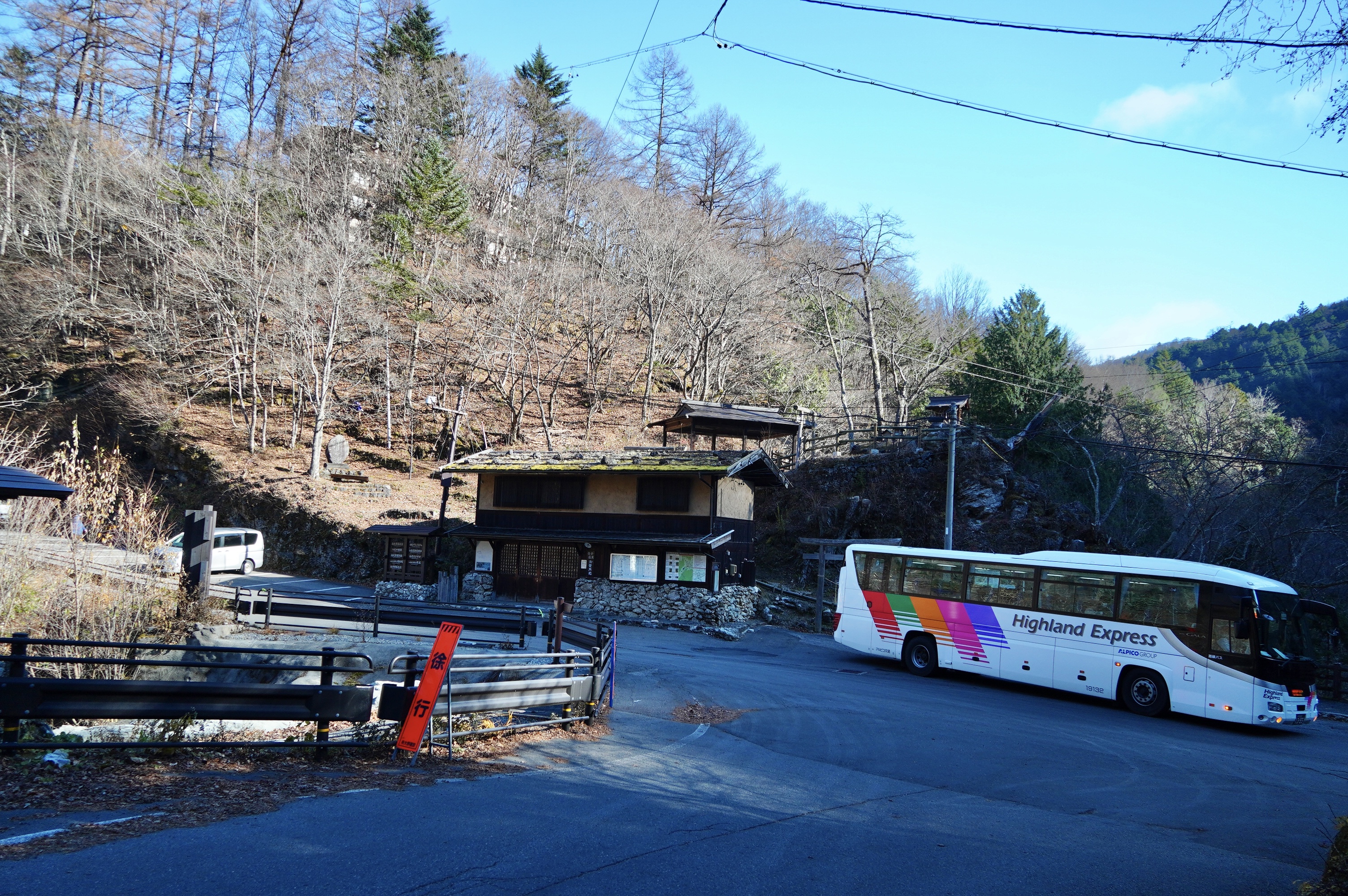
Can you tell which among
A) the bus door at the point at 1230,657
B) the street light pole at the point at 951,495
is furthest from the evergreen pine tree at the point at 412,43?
the bus door at the point at 1230,657

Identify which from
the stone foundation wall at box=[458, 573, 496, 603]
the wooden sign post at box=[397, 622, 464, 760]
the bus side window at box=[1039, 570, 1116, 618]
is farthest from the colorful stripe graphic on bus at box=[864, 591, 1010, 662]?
the stone foundation wall at box=[458, 573, 496, 603]

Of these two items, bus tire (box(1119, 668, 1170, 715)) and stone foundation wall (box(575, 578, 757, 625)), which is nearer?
bus tire (box(1119, 668, 1170, 715))

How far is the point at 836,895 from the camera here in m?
5.26

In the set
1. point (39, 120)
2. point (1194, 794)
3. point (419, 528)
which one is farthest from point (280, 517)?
point (1194, 794)

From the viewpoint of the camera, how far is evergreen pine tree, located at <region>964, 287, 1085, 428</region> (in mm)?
37156

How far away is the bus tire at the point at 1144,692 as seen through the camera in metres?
15.7

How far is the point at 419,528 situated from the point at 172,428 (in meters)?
16.1

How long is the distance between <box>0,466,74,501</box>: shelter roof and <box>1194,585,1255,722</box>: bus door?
18.7 metres

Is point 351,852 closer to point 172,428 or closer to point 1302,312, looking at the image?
point 172,428

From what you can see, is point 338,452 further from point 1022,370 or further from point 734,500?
point 1022,370

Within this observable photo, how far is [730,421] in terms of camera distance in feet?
112

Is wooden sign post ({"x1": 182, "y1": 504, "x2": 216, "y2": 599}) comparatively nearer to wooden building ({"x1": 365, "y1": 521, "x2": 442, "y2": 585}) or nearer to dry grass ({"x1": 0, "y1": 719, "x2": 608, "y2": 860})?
wooden building ({"x1": 365, "y1": 521, "x2": 442, "y2": 585})

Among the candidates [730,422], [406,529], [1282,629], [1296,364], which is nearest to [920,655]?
[1282,629]

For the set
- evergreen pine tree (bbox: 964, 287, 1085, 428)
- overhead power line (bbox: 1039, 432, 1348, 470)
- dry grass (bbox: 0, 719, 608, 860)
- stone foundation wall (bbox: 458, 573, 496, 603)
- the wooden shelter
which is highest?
evergreen pine tree (bbox: 964, 287, 1085, 428)
